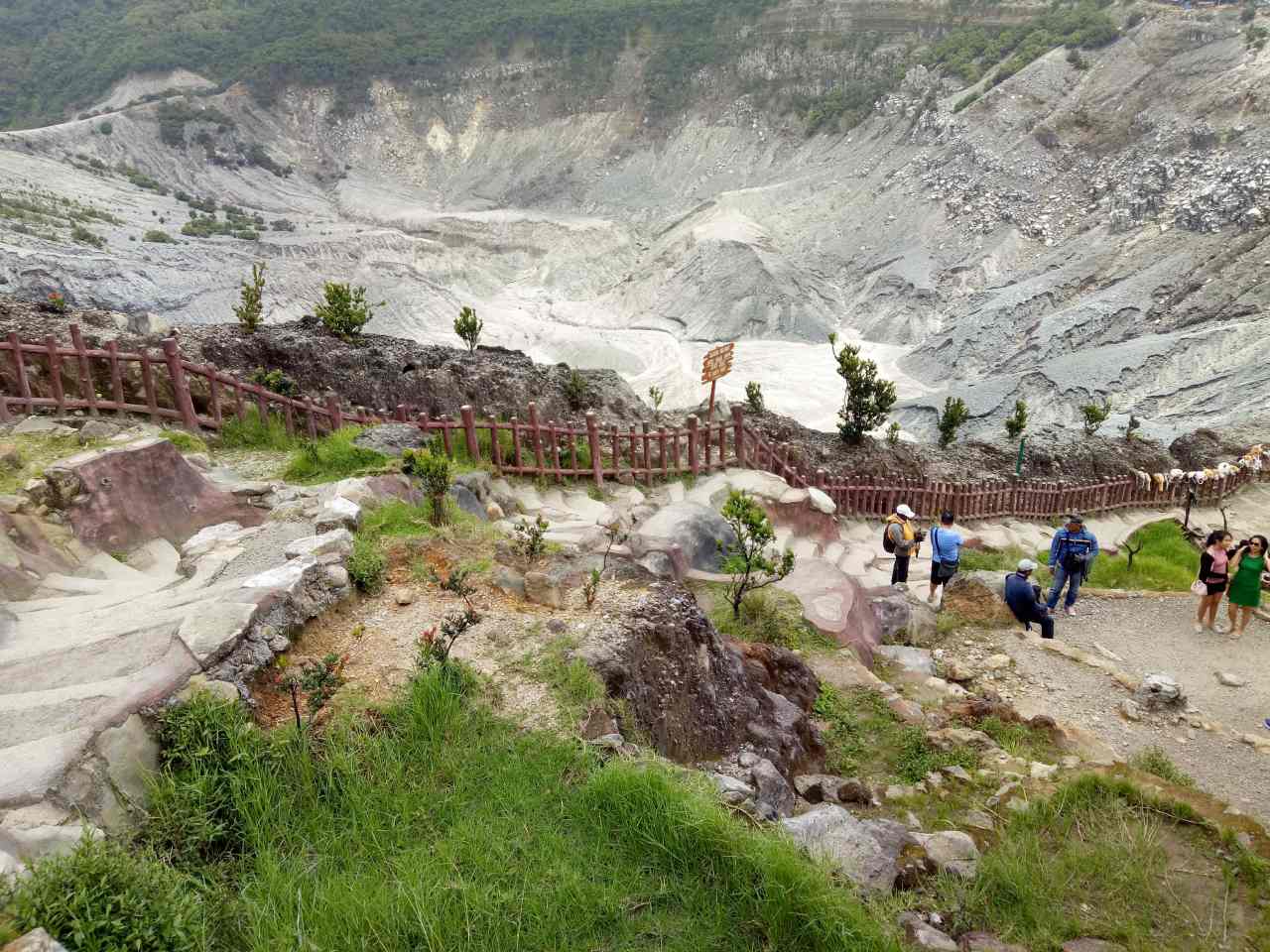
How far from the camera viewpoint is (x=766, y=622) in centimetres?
725

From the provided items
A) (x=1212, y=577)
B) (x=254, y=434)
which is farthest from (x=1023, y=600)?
(x=254, y=434)

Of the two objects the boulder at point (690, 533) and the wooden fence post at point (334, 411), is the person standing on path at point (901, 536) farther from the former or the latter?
the wooden fence post at point (334, 411)

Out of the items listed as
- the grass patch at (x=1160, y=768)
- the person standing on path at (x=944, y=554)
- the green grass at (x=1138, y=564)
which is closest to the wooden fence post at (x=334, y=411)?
the person standing on path at (x=944, y=554)

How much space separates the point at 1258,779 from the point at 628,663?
497 cm

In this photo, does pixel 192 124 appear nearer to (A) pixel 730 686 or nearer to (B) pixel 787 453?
(B) pixel 787 453

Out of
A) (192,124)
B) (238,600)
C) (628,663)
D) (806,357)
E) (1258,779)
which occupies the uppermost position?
(192,124)

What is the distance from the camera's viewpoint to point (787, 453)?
15047 millimetres

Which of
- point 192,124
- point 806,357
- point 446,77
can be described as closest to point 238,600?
point 806,357

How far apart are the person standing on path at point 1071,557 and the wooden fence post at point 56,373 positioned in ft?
37.4

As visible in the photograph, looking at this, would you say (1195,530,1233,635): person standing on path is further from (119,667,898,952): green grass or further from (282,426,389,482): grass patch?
(282,426,389,482): grass patch

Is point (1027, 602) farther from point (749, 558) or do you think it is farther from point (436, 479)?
point (436, 479)

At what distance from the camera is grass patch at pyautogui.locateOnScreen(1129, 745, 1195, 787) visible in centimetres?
519

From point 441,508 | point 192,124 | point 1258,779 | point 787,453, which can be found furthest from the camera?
point 192,124

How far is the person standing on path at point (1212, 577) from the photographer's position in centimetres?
833
